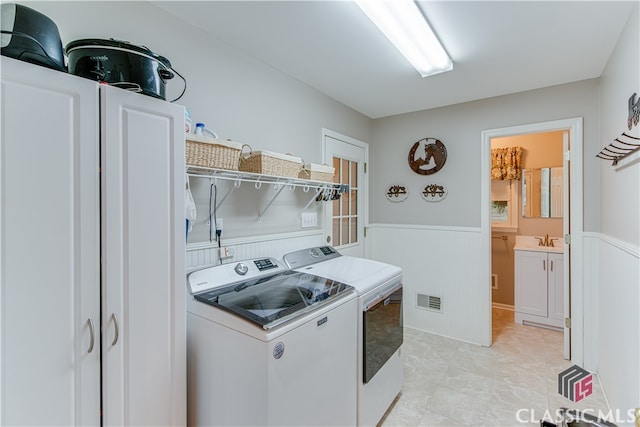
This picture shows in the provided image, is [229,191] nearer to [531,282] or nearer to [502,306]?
[531,282]

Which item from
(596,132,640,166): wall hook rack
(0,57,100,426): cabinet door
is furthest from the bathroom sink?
(0,57,100,426): cabinet door

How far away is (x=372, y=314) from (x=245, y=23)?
1850 millimetres

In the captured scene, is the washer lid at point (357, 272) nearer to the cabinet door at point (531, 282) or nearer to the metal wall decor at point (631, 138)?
the metal wall decor at point (631, 138)

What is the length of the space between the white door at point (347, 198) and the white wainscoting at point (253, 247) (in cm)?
30

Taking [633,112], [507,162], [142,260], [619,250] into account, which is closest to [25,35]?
[142,260]

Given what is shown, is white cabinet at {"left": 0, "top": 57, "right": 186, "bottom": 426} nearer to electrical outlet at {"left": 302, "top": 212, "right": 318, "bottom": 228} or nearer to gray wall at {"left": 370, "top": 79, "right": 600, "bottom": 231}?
electrical outlet at {"left": 302, "top": 212, "right": 318, "bottom": 228}

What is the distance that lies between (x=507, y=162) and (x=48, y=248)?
173 inches

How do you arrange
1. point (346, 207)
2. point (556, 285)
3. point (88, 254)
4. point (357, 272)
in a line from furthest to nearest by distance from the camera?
point (556, 285) → point (346, 207) → point (357, 272) → point (88, 254)

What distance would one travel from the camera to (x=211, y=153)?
1.49 metres

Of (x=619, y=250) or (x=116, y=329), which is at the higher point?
(x=619, y=250)

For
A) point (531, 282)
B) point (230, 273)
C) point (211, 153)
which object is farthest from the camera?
point (531, 282)

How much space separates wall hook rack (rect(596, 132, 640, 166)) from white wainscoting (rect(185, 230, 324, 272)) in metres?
2.02

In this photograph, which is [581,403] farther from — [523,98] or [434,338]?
[523,98]

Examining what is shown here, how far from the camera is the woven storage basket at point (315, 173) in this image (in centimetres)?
216
